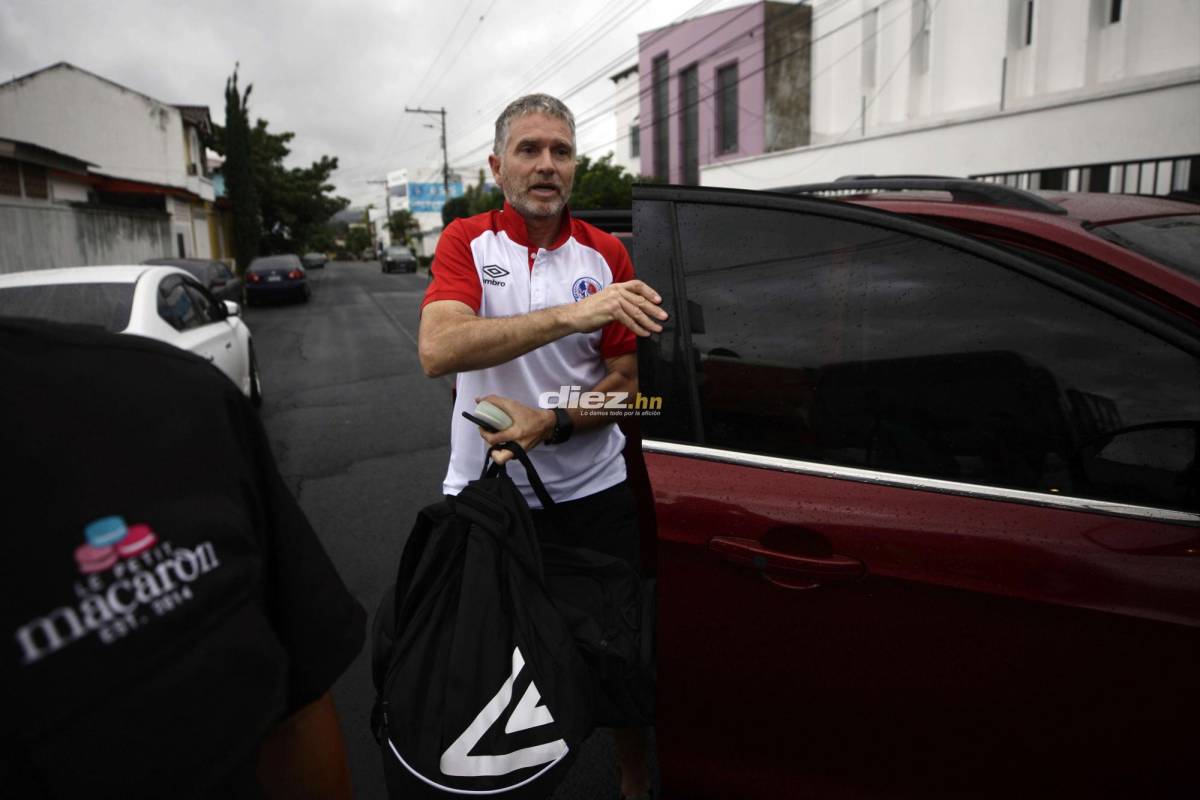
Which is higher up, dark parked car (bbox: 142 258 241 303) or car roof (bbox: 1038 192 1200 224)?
dark parked car (bbox: 142 258 241 303)

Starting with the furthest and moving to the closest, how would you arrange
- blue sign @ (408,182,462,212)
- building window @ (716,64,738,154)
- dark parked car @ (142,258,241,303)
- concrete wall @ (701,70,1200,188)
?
blue sign @ (408,182,462,212), building window @ (716,64,738,154), dark parked car @ (142,258,241,303), concrete wall @ (701,70,1200,188)

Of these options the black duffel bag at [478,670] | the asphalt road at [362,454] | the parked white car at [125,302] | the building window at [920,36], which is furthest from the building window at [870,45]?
the black duffel bag at [478,670]

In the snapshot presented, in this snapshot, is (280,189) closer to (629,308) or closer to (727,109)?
(727,109)

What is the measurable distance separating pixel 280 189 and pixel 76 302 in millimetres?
36177

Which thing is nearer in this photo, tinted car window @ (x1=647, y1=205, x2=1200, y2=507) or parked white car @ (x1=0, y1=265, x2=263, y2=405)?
tinted car window @ (x1=647, y1=205, x2=1200, y2=507)

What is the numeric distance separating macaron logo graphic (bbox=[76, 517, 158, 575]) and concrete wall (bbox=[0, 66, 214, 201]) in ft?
92.7

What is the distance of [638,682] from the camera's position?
63.4 inches

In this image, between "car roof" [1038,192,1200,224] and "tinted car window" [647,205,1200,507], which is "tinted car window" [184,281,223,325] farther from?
"car roof" [1038,192,1200,224]

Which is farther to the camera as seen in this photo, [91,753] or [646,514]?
[646,514]

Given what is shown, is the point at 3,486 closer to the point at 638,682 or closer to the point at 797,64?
the point at 638,682

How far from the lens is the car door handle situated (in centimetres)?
149

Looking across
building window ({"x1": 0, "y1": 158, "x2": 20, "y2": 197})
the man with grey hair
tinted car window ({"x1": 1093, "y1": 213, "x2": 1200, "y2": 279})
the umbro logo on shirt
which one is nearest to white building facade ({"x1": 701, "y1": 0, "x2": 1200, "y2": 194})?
tinted car window ({"x1": 1093, "y1": 213, "x2": 1200, "y2": 279})

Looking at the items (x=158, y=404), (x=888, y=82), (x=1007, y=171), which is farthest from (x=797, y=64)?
(x=158, y=404)

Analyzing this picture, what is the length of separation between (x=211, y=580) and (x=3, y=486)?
8.1 inches
